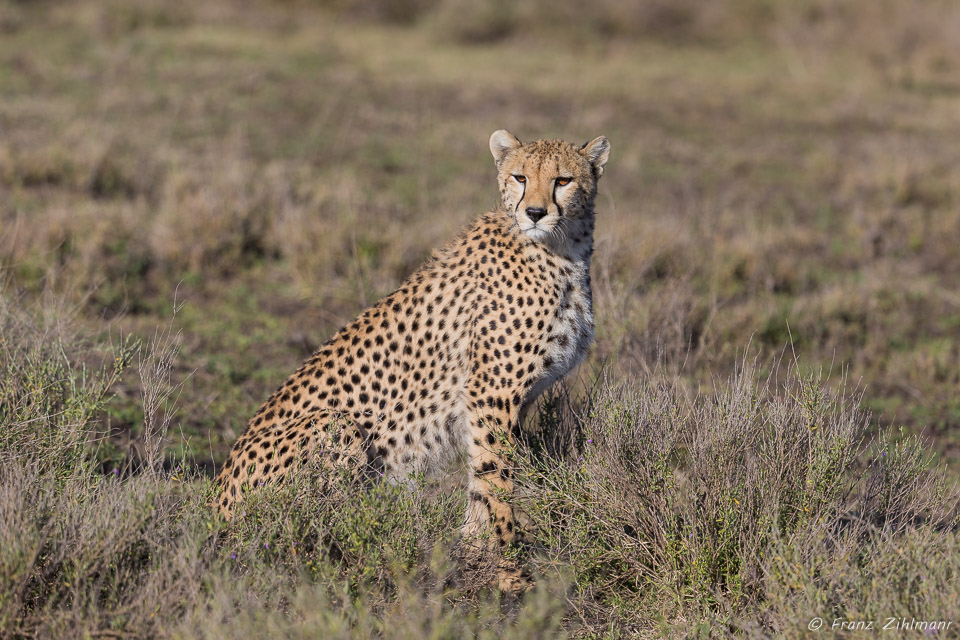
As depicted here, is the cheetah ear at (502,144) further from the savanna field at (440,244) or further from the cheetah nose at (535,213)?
the savanna field at (440,244)

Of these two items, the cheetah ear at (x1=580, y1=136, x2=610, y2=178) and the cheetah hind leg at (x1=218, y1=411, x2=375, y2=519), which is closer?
the cheetah hind leg at (x1=218, y1=411, x2=375, y2=519)

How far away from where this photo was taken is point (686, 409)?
3443mm

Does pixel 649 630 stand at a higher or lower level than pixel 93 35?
lower

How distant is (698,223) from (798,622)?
480cm

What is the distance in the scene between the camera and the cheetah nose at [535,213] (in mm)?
3297

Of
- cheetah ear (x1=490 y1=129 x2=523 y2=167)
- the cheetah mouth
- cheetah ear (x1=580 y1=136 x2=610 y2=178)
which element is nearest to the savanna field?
the cheetah mouth

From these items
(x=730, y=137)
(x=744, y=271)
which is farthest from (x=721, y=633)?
(x=730, y=137)

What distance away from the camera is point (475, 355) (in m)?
3.38

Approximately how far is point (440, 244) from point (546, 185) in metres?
3.11

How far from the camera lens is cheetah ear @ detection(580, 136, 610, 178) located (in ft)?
11.7

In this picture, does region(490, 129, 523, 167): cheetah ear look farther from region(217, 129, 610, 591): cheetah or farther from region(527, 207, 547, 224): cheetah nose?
region(527, 207, 547, 224): cheetah nose

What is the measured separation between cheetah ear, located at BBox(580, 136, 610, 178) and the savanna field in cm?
70

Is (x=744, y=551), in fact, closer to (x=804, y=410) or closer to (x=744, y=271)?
(x=804, y=410)

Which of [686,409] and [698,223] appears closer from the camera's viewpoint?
[686,409]
